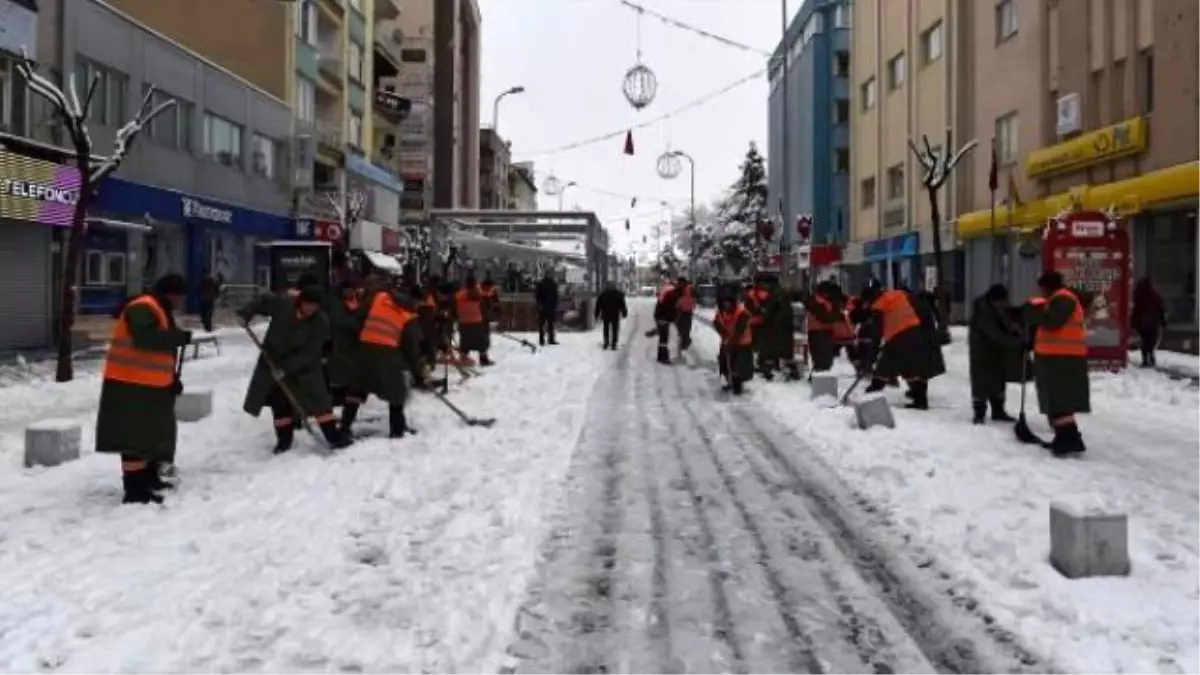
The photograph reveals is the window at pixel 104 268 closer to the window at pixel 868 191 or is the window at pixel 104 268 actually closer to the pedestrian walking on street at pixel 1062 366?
the pedestrian walking on street at pixel 1062 366

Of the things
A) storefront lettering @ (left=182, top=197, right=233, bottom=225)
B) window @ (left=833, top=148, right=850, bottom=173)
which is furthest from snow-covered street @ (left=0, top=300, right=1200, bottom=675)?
window @ (left=833, top=148, right=850, bottom=173)

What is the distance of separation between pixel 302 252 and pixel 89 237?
4.41 meters

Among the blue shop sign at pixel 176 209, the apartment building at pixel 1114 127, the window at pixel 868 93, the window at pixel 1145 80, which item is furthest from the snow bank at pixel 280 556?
the window at pixel 868 93

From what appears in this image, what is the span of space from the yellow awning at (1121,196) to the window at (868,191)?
1639 centimetres

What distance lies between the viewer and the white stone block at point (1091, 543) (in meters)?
6.00

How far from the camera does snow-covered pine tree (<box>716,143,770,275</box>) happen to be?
78625 mm

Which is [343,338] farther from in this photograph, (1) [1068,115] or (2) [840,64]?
(2) [840,64]

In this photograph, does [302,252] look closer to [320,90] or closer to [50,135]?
[50,135]

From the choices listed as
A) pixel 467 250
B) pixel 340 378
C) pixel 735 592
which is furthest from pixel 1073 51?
pixel 735 592

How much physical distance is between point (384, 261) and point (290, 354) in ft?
118

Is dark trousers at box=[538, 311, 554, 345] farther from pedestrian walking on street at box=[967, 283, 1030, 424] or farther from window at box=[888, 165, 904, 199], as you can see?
window at box=[888, 165, 904, 199]

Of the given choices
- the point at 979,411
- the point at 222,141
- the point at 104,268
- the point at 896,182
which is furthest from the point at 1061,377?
the point at 896,182

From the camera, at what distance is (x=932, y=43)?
39.3 metres

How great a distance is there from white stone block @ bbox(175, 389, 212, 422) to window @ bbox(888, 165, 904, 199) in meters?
33.6
